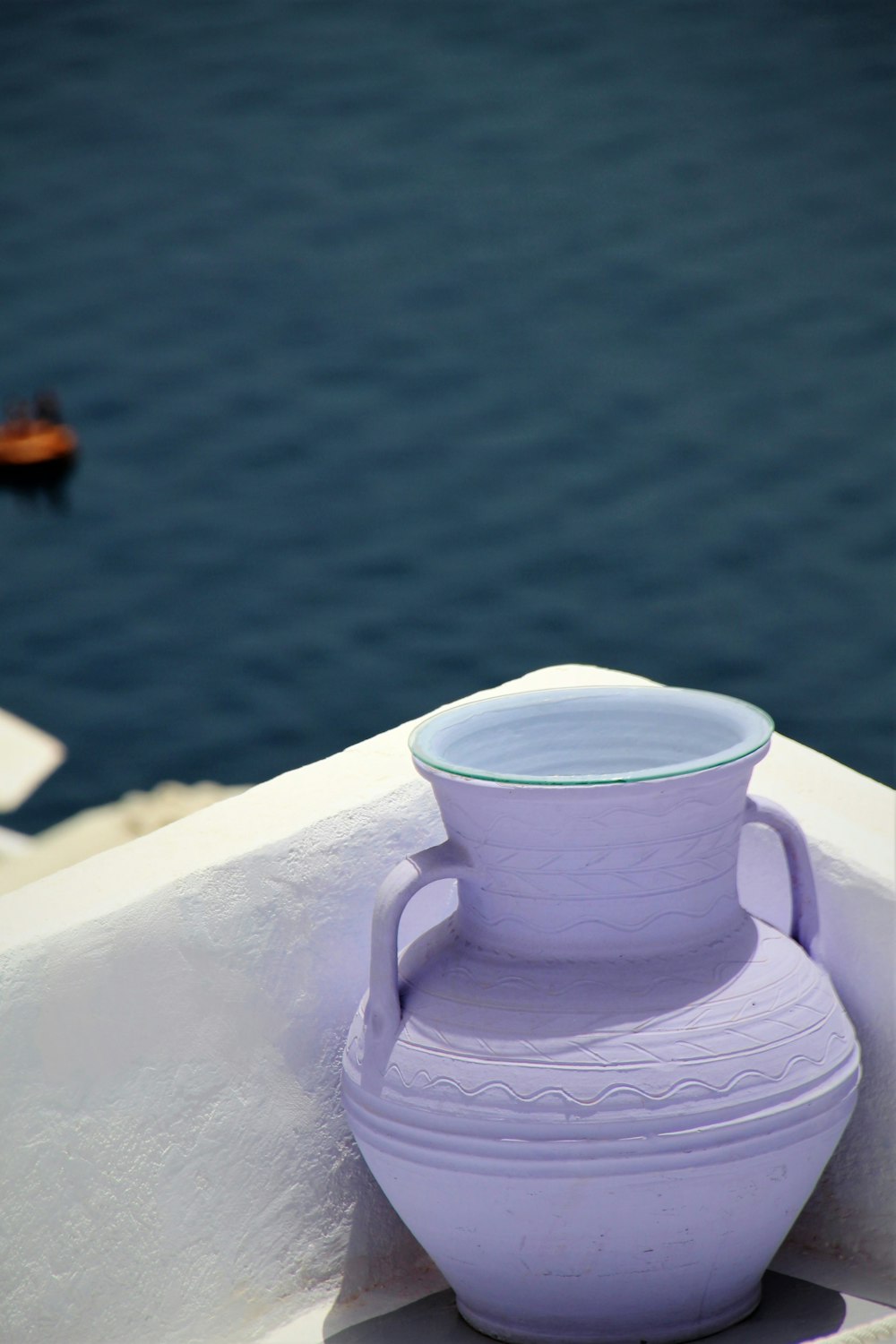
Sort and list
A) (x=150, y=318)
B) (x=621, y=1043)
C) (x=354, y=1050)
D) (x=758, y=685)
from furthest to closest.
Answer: (x=150, y=318) → (x=758, y=685) → (x=354, y=1050) → (x=621, y=1043)

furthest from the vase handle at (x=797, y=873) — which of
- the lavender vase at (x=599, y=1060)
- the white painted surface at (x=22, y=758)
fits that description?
the white painted surface at (x=22, y=758)

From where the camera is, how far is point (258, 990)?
1876mm

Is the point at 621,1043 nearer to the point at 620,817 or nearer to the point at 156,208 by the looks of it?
the point at 620,817

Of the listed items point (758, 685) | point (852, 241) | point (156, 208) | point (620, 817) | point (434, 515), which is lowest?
point (758, 685)

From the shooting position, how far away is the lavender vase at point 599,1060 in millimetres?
1590

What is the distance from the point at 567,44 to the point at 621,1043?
825 centimetres

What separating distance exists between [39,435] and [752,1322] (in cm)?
749

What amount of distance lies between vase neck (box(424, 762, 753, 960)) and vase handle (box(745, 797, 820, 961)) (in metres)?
0.08

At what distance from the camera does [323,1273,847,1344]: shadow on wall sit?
5.73ft

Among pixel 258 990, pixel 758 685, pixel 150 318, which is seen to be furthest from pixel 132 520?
pixel 258 990

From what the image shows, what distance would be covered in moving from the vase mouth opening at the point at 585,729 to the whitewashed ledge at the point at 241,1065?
134 millimetres

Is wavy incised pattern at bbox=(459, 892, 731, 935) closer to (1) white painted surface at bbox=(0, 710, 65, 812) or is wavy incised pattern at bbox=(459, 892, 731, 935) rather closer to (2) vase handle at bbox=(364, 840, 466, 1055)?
(2) vase handle at bbox=(364, 840, 466, 1055)

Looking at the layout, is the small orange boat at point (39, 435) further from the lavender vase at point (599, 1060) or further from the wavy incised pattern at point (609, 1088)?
the wavy incised pattern at point (609, 1088)

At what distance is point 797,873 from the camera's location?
1.82 m
